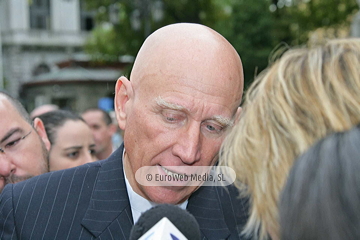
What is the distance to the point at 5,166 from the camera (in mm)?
2494

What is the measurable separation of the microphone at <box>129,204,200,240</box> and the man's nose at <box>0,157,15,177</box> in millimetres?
1480

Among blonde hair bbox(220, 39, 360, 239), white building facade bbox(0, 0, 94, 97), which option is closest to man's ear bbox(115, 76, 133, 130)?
blonde hair bbox(220, 39, 360, 239)

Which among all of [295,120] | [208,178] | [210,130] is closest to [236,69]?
[210,130]

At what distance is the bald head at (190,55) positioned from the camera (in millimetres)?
1967

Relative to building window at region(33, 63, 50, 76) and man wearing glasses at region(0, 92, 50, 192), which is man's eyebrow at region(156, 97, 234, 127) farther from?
building window at region(33, 63, 50, 76)

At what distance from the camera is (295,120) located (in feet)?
3.88

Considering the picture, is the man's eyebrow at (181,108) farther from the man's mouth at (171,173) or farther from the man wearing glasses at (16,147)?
the man wearing glasses at (16,147)

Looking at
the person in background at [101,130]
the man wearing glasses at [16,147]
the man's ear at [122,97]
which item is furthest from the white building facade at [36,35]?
the man's ear at [122,97]

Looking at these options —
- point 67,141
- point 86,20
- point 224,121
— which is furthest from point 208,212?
point 86,20

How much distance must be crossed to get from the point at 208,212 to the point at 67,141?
7.05ft

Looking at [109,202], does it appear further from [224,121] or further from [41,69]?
[41,69]

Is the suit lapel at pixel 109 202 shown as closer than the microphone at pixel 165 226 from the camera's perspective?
No

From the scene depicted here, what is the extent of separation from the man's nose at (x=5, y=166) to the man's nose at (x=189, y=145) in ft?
3.56

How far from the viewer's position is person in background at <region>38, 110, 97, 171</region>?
3865 mm
